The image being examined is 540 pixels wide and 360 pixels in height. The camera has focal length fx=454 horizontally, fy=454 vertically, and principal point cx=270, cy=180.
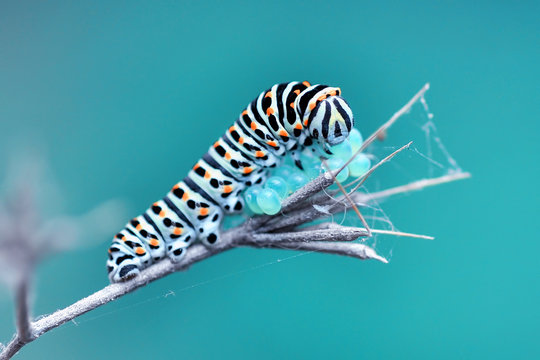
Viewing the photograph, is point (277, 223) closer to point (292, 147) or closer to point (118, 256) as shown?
point (292, 147)

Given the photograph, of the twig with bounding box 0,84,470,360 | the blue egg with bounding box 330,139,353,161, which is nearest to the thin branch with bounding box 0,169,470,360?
the twig with bounding box 0,84,470,360

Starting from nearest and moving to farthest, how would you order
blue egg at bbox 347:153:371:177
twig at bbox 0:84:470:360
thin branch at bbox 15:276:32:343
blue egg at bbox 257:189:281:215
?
thin branch at bbox 15:276:32:343 → twig at bbox 0:84:470:360 → blue egg at bbox 257:189:281:215 → blue egg at bbox 347:153:371:177

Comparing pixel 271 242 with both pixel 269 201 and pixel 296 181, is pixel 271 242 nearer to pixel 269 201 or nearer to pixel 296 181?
pixel 269 201

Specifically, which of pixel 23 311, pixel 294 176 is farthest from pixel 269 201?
pixel 23 311

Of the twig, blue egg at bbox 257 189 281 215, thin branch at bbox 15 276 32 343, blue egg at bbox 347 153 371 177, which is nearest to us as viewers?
thin branch at bbox 15 276 32 343

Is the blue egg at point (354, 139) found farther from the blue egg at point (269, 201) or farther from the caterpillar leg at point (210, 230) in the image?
the caterpillar leg at point (210, 230)

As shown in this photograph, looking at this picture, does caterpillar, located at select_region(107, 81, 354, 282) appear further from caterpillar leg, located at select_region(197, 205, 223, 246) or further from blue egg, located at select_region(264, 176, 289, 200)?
blue egg, located at select_region(264, 176, 289, 200)
